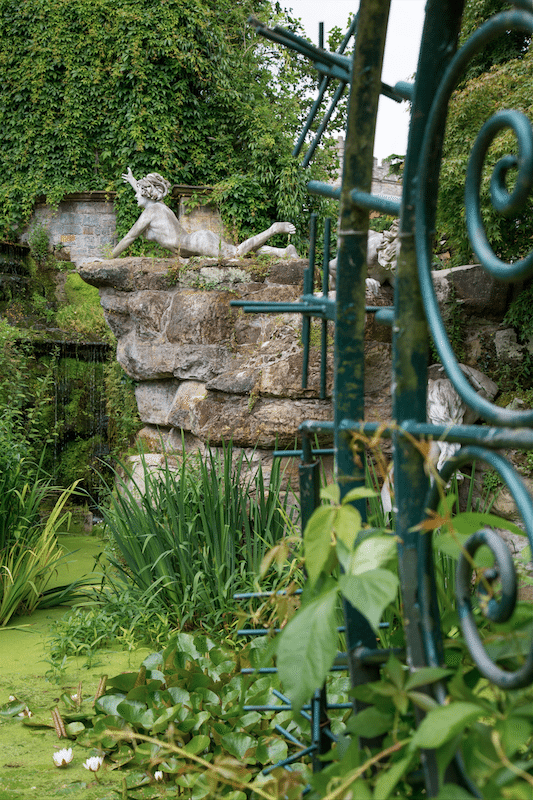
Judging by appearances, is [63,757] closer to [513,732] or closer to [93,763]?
[93,763]

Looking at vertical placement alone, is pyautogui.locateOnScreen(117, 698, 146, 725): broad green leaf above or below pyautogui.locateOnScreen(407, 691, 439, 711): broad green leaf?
below

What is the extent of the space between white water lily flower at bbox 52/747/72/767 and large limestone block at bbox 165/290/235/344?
3151 millimetres

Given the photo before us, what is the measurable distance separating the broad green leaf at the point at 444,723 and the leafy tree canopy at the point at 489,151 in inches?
201

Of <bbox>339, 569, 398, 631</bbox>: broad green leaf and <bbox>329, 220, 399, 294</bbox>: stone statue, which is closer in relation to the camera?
<bbox>339, 569, 398, 631</bbox>: broad green leaf

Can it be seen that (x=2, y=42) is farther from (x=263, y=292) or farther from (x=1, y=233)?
(x=263, y=292)

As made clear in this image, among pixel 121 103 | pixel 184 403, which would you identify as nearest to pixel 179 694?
pixel 184 403

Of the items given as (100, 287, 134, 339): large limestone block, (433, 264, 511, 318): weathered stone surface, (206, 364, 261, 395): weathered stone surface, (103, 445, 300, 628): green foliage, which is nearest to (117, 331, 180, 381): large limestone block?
(100, 287, 134, 339): large limestone block

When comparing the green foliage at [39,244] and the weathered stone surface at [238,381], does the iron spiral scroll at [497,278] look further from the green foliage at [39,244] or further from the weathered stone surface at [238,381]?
the green foliage at [39,244]

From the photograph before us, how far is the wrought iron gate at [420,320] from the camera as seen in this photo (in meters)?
0.53

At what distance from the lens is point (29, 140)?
10555 millimetres

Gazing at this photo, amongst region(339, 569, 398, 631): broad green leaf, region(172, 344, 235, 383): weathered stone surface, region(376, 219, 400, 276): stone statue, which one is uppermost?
region(376, 219, 400, 276): stone statue

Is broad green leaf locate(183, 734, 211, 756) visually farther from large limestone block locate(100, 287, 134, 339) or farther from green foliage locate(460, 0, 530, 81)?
green foliage locate(460, 0, 530, 81)

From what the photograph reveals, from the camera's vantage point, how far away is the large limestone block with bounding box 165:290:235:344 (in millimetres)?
4543

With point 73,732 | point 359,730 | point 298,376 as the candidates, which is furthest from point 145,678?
point 298,376
